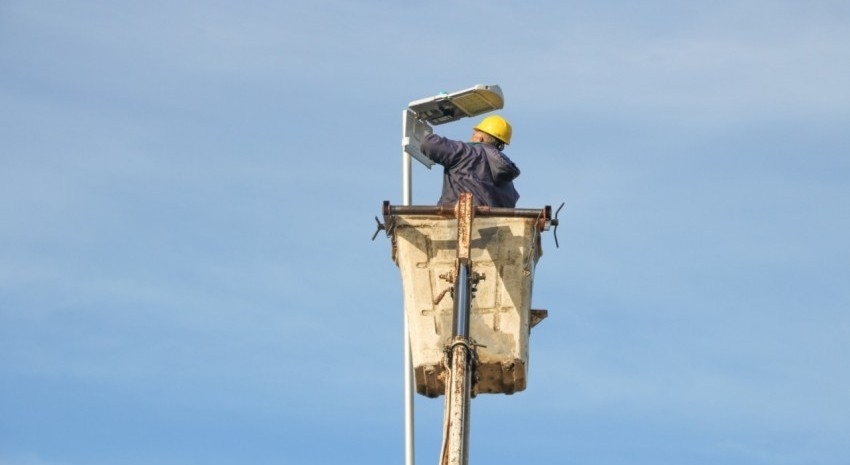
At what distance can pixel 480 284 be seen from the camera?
115 feet

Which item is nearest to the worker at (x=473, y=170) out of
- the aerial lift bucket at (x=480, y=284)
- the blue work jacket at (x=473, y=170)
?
the blue work jacket at (x=473, y=170)

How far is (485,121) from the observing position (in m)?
36.7

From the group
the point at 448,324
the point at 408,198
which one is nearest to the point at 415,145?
the point at 408,198

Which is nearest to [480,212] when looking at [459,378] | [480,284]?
[480,284]

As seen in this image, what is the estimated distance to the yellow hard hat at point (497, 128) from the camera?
3662 cm

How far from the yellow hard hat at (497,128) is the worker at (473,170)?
48 cm

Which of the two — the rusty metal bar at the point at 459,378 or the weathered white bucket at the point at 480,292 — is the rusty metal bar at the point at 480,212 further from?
the rusty metal bar at the point at 459,378

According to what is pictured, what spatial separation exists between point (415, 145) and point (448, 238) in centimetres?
234

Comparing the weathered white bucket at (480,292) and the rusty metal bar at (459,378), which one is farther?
the weathered white bucket at (480,292)

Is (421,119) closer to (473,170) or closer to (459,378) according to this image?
(473,170)

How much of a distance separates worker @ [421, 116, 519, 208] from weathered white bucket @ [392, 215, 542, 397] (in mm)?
933

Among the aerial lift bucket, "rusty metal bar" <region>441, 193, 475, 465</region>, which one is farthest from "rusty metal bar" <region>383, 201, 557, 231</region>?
"rusty metal bar" <region>441, 193, 475, 465</region>

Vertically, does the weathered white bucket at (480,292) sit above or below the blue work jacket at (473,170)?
below

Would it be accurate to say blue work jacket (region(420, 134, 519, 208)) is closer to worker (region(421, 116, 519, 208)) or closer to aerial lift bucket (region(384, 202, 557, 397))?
worker (region(421, 116, 519, 208))
